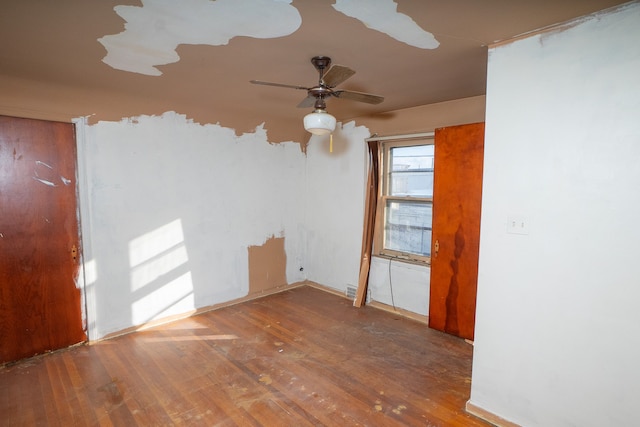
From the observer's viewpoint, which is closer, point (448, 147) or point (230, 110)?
point (448, 147)

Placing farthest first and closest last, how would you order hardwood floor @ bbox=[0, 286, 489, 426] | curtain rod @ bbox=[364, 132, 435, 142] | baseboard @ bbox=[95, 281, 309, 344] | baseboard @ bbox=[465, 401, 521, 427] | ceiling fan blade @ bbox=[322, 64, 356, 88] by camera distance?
curtain rod @ bbox=[364, 132, 435, 142], baseboard @ bbox=[95, 281, 309, 344], hardwood floor @ bbox=[0, 286, 489, 426], baseboard @ bbox=[465, 401, 521, 427], ceiling fan blade @ bbox=[322, 64, 356, 88]

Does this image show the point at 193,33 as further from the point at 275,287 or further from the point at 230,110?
the point at 275,287

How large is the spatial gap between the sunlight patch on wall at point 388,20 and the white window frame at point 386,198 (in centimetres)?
195

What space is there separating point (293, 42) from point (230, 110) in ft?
7.12

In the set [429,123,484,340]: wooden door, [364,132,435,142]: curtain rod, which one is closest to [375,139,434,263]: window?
[364,132,435,142]: curtain rod

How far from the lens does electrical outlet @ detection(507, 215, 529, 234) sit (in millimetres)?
1967

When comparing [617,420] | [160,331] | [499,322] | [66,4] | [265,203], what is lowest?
[160,331]

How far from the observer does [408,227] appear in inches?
161

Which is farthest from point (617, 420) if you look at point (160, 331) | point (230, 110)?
point (230, 110)

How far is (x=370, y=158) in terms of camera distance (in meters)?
4.20

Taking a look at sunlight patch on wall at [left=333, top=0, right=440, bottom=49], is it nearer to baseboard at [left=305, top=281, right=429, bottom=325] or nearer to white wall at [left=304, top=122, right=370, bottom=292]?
white wall at [left=304, top=122, right=370, bottom=292]

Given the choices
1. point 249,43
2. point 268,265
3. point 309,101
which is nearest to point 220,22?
point 249,43

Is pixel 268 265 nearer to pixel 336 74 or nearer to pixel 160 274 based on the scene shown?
pixel 160 274

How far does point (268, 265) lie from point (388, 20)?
3.58 meters
